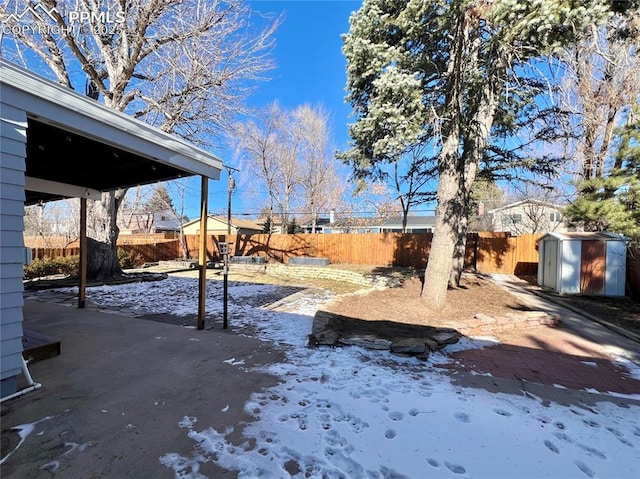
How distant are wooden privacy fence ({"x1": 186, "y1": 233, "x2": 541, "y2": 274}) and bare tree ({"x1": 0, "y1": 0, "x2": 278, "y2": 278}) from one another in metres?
8.75

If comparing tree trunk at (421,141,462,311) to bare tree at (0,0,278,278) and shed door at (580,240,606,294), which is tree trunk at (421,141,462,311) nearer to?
shed door at (580,240,606,294)

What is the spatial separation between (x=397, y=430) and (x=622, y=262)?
9608mm

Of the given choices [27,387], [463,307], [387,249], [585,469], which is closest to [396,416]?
[585,469]

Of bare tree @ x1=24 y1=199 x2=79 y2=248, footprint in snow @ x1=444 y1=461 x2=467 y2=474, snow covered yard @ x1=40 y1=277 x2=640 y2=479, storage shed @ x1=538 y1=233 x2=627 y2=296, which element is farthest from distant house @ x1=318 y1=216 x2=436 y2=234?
footprint in snow @ x1=444 y1=461 x2=467 y2=474

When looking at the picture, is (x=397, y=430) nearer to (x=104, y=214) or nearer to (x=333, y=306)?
(x=333, y=306)

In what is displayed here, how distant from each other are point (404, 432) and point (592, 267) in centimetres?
928

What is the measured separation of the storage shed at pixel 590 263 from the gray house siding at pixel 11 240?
11.0m

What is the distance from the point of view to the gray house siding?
2213 millimetres

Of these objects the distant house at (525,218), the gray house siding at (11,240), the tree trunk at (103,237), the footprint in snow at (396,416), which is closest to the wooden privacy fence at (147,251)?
the tree trunk at (103,237)

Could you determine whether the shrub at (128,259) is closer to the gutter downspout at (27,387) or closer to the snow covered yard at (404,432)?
the gutter downspout at (27,387)

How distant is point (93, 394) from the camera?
243 centimetres

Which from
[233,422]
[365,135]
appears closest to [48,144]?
[233,422]

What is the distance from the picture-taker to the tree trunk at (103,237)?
30.7 feet

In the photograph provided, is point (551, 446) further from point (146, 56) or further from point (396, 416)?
point (146, 56)
